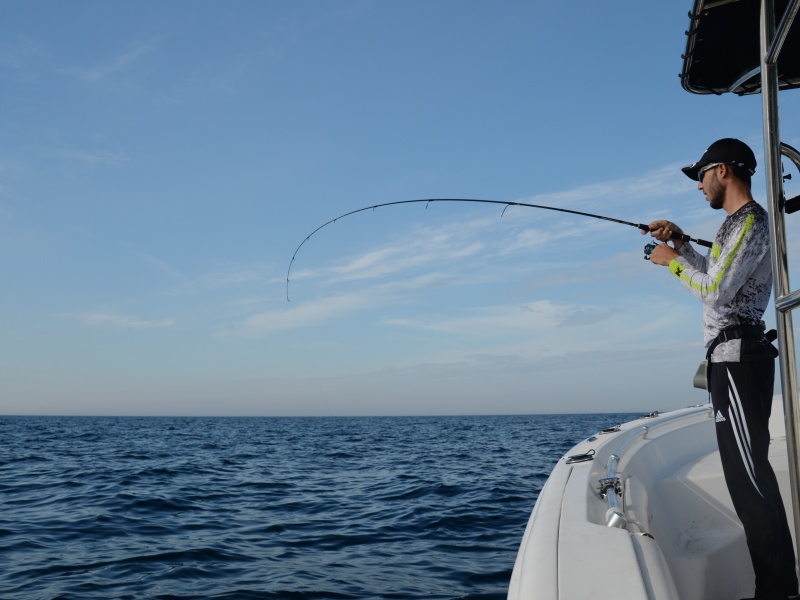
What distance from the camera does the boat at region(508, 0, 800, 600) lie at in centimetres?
152

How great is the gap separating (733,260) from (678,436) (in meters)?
2.30

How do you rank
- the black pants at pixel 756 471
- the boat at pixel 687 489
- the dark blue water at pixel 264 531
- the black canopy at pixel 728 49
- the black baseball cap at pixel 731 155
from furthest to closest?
the dark blue water at pixel 264 531 → the black baseball cap at pixel 731 155 → the black pants at pixel 756 471 → the black canopy at pixel 728 49 → the boat at pixel 687 489

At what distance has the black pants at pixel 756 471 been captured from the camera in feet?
7.16

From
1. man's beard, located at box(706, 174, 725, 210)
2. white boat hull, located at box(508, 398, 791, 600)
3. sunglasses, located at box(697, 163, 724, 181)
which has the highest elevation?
sunglasses, located at box(697, 163, 724, 181)

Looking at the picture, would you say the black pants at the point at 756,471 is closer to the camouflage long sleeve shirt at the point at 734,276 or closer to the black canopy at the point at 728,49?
the camouflage long sleeve shirt at the point at 734,276

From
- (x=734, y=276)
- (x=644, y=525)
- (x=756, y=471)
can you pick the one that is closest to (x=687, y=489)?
(x=644, y=525)

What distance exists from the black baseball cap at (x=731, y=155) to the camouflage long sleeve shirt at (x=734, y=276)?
0.47 feet

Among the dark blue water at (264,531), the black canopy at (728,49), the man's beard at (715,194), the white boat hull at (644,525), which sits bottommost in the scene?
the dark blue water at (264,531)

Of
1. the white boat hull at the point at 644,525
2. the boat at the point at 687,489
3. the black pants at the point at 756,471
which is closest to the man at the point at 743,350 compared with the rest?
the black pants at the point at 756,471

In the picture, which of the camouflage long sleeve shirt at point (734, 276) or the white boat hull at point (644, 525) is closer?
the white boat hull at point (644, 525)

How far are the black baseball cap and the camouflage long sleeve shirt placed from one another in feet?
0.47

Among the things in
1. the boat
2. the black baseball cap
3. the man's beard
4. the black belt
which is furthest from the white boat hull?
the black baseball cap

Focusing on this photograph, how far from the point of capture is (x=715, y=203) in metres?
2.39

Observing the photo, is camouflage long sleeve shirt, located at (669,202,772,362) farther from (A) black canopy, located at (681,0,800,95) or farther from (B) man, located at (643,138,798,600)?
(A) black canopy, located at (681,0,800,95)
